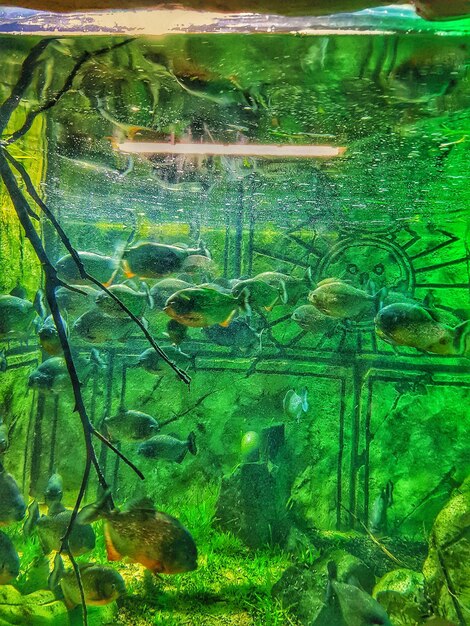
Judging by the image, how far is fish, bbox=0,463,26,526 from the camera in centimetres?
456

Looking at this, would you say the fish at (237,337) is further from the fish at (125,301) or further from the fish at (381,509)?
the fish at (125,301)

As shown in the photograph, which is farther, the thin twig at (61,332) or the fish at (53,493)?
the fish at (53,493)

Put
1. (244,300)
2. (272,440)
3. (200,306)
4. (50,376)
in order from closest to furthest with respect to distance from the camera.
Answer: (200,306)
(244,300)
(50,376)
(272,440)

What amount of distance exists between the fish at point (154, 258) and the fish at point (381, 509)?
600 cm

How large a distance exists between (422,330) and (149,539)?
281 centimetres

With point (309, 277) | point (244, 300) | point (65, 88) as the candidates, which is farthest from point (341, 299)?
point (309, 277)

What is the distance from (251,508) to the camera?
8258 mm

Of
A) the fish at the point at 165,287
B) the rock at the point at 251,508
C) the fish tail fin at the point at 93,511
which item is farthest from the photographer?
the rock at the point at 251,508

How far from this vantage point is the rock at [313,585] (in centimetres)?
630

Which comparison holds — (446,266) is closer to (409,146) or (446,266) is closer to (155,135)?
(409,146)

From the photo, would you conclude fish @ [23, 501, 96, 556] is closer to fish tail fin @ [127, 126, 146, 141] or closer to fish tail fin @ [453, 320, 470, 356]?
fish tail fin @ [453, 320, 470, 356]

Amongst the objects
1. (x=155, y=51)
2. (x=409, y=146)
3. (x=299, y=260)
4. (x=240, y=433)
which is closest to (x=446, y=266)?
(x=299, y=260)

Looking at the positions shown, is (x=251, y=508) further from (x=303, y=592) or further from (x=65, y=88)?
(x=65, y=88)

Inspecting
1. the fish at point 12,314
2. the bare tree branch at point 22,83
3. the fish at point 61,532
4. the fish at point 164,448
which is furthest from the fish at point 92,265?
the fish at point 61,532
